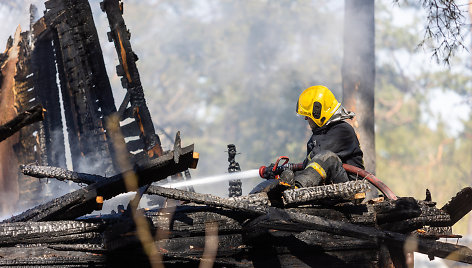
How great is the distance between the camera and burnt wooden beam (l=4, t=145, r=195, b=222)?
402cm

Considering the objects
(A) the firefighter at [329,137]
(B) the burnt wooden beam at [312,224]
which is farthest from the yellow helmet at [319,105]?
(B) the burnt wooden beam at [312,224]

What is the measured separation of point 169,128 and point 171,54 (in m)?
9.52

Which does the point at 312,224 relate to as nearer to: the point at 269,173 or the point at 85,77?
the point at 269,173

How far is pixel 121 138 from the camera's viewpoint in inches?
433

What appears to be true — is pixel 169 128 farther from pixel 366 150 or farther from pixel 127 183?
pixel 127 183

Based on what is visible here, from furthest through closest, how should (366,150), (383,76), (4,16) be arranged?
(383,76)
(366,150)
(4,16)

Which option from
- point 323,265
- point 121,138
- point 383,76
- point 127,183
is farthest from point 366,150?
point 383,76

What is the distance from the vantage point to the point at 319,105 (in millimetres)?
6406

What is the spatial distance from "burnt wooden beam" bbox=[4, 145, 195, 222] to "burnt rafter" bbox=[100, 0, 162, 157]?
675cm

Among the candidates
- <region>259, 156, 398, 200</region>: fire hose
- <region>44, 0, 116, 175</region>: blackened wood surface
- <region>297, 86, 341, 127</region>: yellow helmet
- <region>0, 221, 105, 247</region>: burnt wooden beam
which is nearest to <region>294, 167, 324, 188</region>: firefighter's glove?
<region>259, 156, 398, 200</region>: fire hose

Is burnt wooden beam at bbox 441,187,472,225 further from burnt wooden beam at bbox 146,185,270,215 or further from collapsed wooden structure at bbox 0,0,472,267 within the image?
burnt wooden beam at bbox 146,185,270,215

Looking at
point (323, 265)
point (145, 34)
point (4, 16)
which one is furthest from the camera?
point (145, 34)

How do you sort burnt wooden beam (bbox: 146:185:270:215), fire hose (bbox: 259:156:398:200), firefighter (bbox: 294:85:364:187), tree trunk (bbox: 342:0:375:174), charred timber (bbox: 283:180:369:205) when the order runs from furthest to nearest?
tree trunk (bbox: 342:0:375:174), fire hose (bbox: 259:156:398:200), firefighter (bbox: 294:85:364:187), charred timber (bbox: 283:180:369:205), burnt wooden beam (bbox: 146:185:270:215)

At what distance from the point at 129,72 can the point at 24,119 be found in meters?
7.72
